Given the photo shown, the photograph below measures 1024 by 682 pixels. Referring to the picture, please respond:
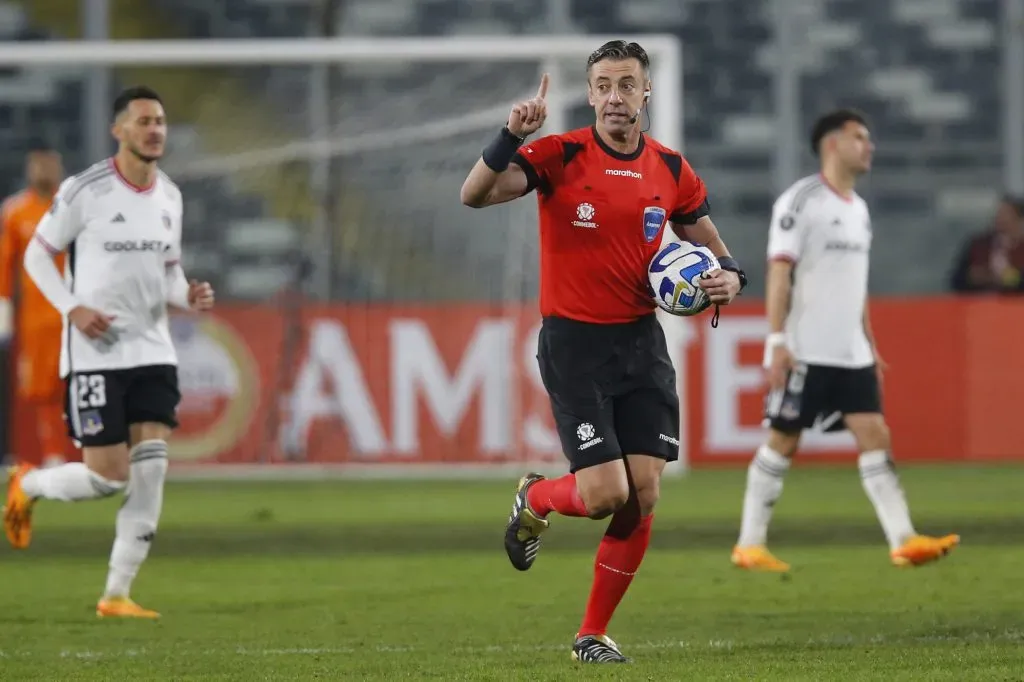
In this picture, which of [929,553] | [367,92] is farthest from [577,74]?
[929,553]

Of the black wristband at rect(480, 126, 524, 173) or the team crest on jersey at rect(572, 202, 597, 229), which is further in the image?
the team crest on jersey at rect(572, 202, 597, 229)

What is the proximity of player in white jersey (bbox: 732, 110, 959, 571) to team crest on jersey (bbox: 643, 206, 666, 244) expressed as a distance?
2.94 metres

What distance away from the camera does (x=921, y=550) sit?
9.21m

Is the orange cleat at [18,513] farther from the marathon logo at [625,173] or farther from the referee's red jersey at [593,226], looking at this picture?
the marathon logo at [625,173]

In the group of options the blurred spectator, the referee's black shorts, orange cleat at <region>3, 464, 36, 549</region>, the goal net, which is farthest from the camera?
the blurred spectator

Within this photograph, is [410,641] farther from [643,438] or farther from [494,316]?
[494,316]

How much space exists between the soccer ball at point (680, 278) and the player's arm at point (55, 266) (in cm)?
260

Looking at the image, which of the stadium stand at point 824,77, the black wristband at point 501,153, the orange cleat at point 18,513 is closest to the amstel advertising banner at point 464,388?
the stadium stand at point 824,77

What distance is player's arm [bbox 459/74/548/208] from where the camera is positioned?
635 centimetres

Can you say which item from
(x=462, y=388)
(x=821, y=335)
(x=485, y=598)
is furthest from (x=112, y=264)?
(x=462, y=388)

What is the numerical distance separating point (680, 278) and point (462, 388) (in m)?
9.75

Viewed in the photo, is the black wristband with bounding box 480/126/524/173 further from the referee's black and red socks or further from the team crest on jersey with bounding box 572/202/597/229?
the referee's black and red socks

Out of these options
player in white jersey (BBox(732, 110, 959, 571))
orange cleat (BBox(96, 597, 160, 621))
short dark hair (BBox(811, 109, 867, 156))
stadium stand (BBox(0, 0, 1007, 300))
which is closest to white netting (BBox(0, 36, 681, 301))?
stadium stand (BBox(0, 0, 1007, 300))

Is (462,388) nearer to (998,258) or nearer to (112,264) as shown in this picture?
(998,258)
